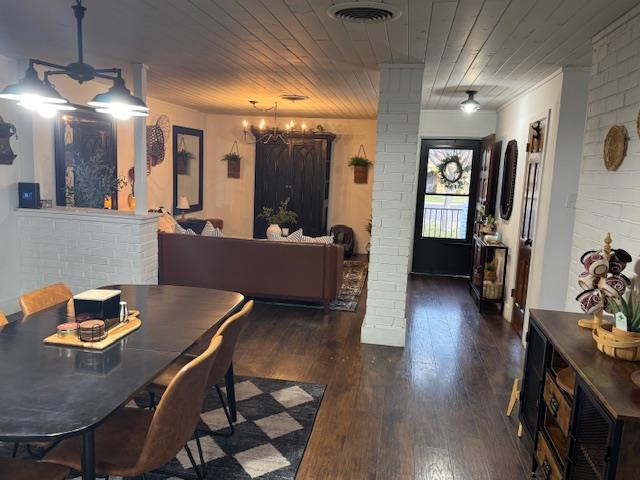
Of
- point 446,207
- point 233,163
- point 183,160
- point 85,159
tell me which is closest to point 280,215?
point 233,163

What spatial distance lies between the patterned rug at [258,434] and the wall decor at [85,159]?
2.90 m

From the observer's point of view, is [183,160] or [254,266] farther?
[183,160]

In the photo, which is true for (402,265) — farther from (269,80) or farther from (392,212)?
(269,80)

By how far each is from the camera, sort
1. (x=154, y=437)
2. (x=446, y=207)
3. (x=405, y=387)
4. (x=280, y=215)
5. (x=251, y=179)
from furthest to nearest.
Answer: (x=251, y=179), (x=280, y=215), (x=446, y=207), (x=405, y=387), (x=154, y=437)

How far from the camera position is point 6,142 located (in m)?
4.39

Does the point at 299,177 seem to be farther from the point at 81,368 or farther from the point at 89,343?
the point at 81,368

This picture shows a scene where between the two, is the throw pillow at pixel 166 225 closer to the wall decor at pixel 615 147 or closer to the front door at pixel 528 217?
the front door at pixel 528 217

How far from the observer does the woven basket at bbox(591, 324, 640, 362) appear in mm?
1917

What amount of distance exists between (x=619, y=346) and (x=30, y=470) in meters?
2.26

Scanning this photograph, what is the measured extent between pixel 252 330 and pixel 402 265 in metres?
1.53

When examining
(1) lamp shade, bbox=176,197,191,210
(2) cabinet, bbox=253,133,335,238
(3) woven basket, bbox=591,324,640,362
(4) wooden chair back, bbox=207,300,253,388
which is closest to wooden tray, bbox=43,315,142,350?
(4) wooden chair back, bbox=207,300,253,388

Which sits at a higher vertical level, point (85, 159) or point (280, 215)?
point (85, 159)

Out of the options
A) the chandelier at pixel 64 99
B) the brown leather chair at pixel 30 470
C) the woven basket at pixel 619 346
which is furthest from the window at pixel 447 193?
the brown leather chair at pixel 30 470

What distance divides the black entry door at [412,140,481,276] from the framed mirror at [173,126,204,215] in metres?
3.68
